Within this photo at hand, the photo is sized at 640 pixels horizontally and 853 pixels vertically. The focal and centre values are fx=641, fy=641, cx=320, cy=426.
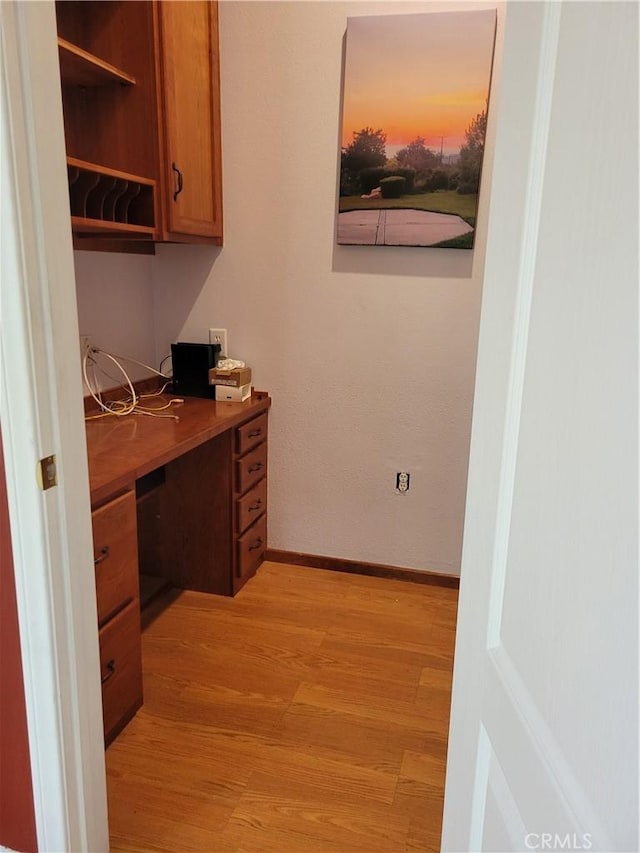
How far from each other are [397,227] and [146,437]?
1315 mm

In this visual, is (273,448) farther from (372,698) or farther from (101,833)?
(101,833)

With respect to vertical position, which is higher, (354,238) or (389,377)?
(354,238)

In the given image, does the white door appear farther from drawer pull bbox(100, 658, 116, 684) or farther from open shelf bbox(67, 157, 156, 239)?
open shelf bbox(67, 157, 156, 239)

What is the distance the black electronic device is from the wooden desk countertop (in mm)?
53

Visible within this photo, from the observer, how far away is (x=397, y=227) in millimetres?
2621

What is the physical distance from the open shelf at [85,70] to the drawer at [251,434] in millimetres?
1339

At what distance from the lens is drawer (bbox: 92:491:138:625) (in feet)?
5.78

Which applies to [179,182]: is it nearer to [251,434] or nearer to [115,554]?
[251,434]

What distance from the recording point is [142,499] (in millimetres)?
2715

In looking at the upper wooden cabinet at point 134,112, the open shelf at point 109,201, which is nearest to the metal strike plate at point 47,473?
the open shelf at point 109,201

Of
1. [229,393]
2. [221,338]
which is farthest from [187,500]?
[221,338]

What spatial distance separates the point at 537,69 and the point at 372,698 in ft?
6.38

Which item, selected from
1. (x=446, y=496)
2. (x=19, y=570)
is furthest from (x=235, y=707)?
(x=446, y=496)

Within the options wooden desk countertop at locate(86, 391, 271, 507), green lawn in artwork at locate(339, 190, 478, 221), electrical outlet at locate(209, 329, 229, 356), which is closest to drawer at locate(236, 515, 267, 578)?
wooden desk countertop at locate(86, 391, 271, 507)
